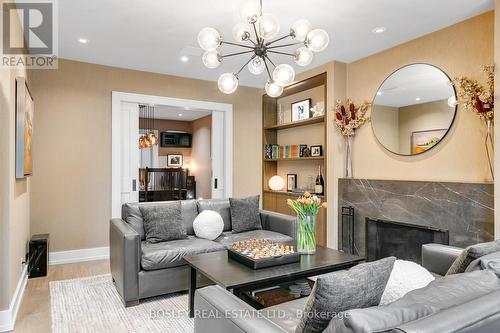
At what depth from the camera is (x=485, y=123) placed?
305cm

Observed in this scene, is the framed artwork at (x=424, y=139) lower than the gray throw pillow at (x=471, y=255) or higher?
higher

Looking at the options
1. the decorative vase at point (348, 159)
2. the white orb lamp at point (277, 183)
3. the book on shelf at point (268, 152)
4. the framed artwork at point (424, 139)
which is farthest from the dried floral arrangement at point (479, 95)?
the book on shelf at point (268, 152)

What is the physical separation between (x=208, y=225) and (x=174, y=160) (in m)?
6.22

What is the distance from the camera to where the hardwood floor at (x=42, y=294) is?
8.37 ft

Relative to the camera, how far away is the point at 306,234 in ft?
9.10

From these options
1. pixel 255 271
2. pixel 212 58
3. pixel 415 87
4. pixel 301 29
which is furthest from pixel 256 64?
pixel 415 87

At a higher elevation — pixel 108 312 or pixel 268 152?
pixel 268 152

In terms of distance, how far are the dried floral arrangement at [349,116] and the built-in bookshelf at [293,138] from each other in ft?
0.80

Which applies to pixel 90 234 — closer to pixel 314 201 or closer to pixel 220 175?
pixel 220 175

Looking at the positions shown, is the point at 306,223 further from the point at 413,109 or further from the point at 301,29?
the point at 413,109

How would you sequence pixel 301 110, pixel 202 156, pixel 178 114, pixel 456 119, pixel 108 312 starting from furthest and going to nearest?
pixel 202 156, pixel 178 114, pixel 301 110, pixel 456 119, pixel 108 312

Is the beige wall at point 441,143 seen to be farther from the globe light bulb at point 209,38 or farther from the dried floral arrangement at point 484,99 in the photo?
the globe light bulb at point 209,38

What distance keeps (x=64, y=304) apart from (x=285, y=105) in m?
4.34
